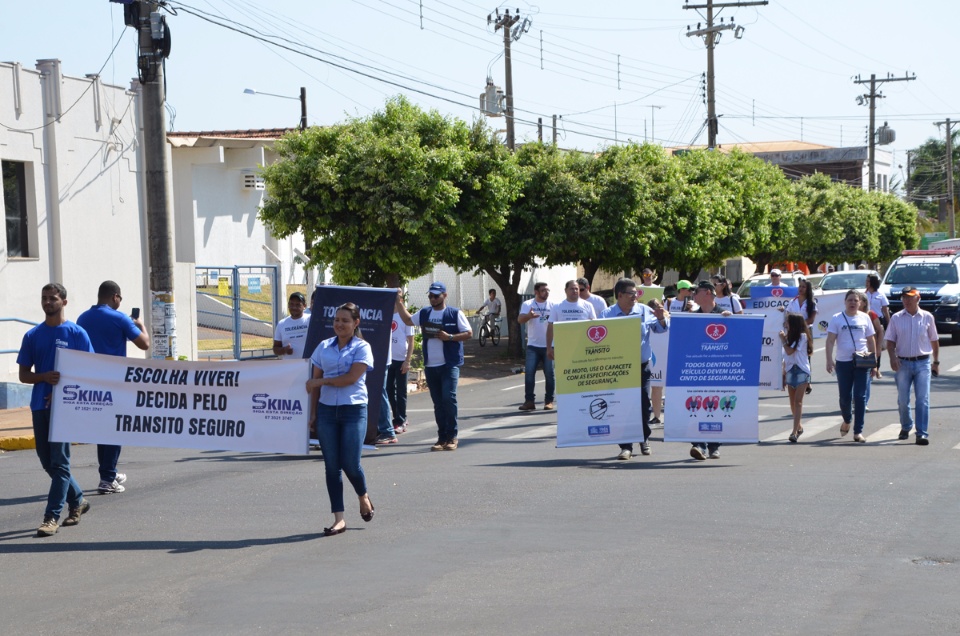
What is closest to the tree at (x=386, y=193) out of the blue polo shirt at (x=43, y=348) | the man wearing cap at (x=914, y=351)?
the man wearing cap at (x=914, y=351)

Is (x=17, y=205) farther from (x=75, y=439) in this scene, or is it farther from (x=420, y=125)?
(x=75, y=439)

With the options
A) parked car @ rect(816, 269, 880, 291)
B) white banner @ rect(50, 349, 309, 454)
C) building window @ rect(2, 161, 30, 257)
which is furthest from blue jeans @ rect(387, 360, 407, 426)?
parked car @ rect(816, 269, 880, 291)

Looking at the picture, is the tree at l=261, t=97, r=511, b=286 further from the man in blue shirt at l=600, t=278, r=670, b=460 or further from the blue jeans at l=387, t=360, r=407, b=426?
the man in blue shirt at l=600, t=278, r=670, b=460

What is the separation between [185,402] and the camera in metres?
9.63

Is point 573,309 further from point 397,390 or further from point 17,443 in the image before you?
point 17,443

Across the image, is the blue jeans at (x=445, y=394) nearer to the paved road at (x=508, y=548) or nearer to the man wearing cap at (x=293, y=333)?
the paved road at (x=508, y=548)

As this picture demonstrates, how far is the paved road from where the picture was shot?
6.43m

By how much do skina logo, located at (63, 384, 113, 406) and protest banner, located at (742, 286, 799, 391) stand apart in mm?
8989

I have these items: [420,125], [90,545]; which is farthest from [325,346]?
[420,125]

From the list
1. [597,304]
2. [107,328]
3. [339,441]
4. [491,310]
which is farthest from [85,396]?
[491,310]

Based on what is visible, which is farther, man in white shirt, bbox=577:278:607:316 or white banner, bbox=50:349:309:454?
man in white shirt, bbox=577:278:607:316

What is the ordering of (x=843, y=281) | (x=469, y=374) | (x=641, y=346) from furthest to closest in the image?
(x=843, y=281) < (x=469, y=374) < (x=641, y=346)

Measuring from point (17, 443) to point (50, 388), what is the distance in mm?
6252

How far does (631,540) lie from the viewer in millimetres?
8227
